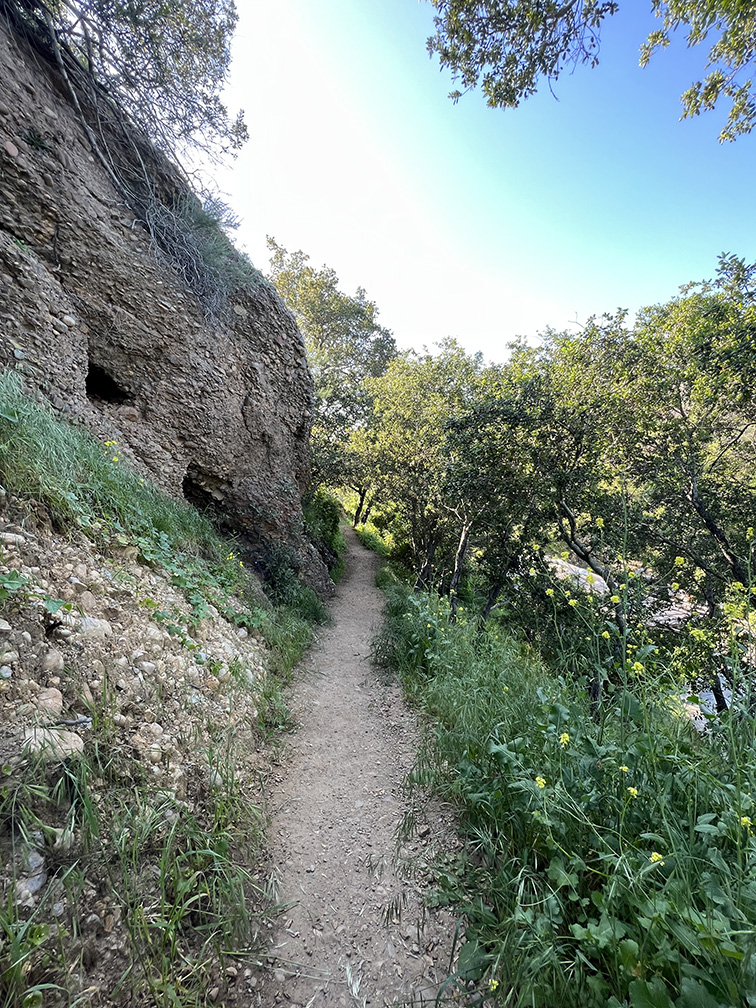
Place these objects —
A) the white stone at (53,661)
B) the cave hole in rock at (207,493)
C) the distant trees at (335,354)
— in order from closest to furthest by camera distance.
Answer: the white stone at (53,661) < the cave hole in rock at (207,493) < the distant trees at (335,354)

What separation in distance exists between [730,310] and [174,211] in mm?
8742

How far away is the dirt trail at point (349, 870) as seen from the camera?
5.68 feet

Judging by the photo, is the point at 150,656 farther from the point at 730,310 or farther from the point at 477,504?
the point at 730,310

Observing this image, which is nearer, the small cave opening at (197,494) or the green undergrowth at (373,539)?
the small cave opening at (197,494)

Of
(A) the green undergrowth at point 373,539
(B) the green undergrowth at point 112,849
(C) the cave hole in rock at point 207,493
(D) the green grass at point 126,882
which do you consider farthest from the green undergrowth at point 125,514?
(A) the green undergrowth at point 373,539

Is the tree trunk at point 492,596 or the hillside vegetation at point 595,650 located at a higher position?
the hillside vegetation at point 595,650

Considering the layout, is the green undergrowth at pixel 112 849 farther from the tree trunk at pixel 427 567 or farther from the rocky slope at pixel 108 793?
the tree trunk at pixel 427 567

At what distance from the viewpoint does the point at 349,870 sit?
7.54 ft

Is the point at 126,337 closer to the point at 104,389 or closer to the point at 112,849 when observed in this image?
the point at 104,389

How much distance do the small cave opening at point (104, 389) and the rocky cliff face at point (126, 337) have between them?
0.02 m

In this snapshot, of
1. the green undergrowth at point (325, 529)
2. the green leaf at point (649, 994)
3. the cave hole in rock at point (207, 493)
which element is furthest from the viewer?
the green undergrowth at point (325, 529)

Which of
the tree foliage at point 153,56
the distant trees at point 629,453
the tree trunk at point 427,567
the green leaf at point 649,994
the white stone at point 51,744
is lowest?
the tree trunk at point 427,567

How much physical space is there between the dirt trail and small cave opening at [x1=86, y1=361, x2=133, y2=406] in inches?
207

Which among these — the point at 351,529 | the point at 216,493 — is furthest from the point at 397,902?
the point at 351,529
